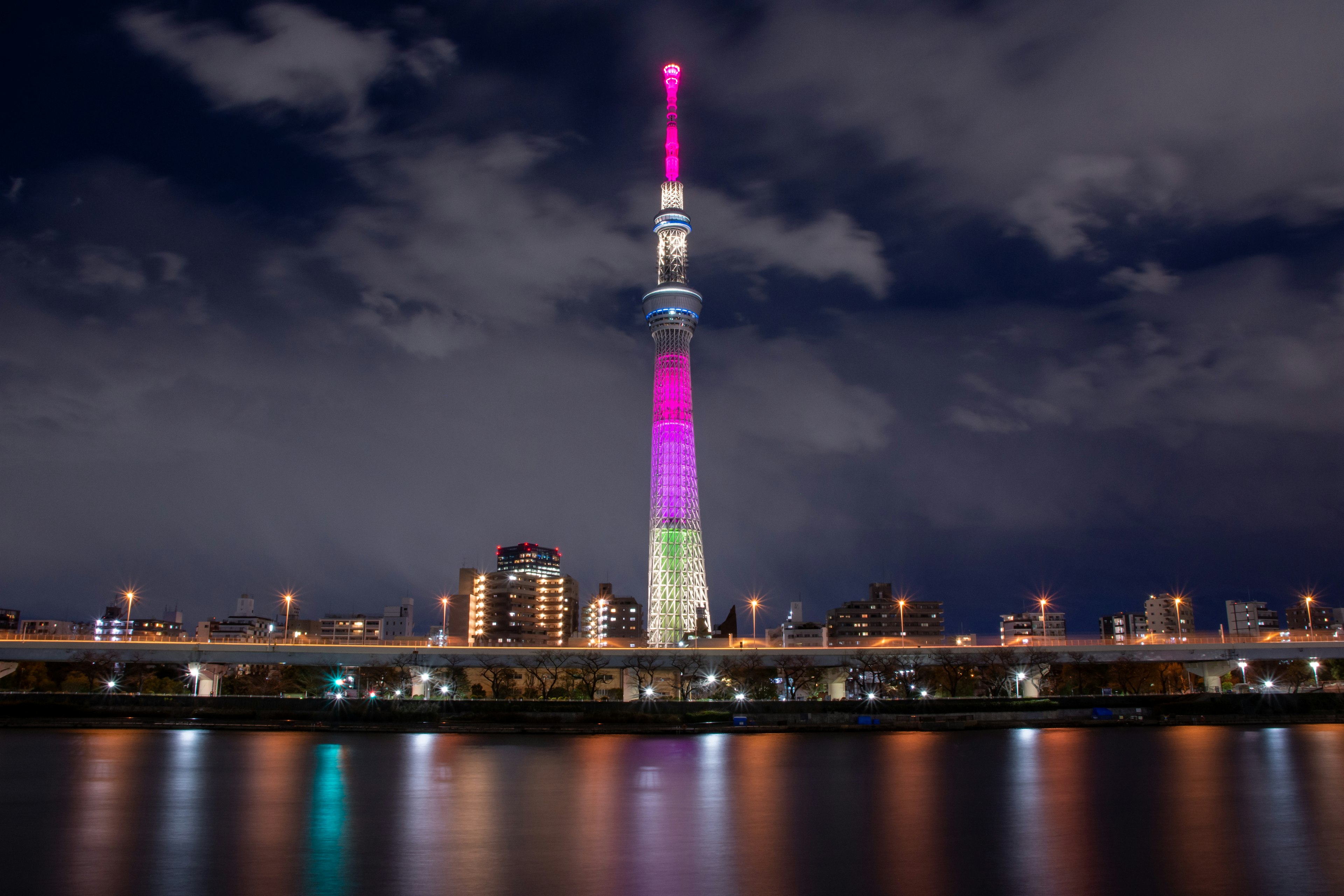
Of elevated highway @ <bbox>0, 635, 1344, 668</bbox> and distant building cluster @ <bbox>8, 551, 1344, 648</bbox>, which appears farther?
distant building cluster @ <bbox>8, 551, 1344, 648</bbox>

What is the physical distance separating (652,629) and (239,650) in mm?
59138

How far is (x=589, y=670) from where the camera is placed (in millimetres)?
81250

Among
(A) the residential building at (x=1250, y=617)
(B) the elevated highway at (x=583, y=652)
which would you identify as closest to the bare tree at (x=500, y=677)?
(B) the elevated highway at (x=583, y=652)

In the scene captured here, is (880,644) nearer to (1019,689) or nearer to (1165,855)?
(1019,689)

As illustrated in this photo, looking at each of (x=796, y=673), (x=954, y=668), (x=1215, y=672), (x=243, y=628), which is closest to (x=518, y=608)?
(x=243, y=628)

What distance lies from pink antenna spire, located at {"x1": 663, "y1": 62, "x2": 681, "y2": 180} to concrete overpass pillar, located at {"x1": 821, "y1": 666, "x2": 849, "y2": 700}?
7832 cm

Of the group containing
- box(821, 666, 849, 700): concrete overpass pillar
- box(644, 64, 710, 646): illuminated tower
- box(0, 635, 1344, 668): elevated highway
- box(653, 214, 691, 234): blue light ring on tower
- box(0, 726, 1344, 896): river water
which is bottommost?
box(821, 666, 849, 700): concrete overpass pillar

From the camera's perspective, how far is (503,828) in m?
25.4

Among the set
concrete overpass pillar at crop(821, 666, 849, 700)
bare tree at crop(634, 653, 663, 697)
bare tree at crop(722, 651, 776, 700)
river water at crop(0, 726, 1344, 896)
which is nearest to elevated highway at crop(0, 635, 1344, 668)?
bare tree at crop(634, 653, 663, 697)

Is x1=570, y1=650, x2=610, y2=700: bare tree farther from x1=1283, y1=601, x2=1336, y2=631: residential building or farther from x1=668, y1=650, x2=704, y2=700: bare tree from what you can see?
x1=1283, y1=601, x2=1336, y2=631: residential building

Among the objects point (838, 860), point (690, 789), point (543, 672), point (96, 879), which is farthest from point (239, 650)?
point (838, 860)

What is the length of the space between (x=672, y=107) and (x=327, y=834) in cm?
12099

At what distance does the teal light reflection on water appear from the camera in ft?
61.7

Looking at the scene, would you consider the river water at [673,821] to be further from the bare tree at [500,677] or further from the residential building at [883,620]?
the residential building at [883,620]
